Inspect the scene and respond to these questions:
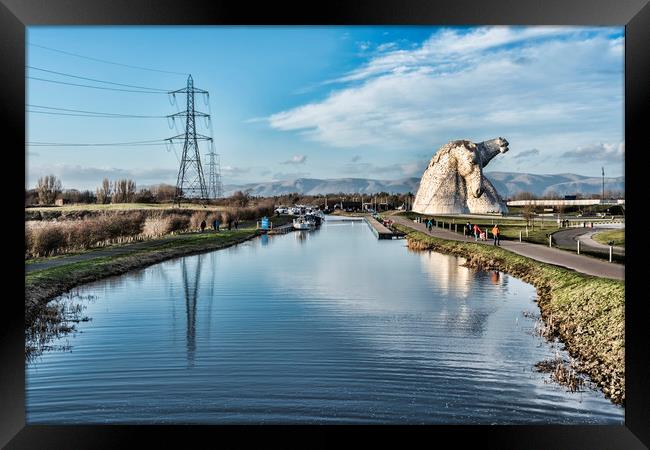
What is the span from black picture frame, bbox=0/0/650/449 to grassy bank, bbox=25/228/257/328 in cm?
643

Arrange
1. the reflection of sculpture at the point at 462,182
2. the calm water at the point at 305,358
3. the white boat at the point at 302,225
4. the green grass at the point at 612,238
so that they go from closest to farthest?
the calm water at the point at 305,358 → the green grass at the point at 612,238 → the white boat at the point at 302,225 → the reflection of sculpture at the point at 462,182

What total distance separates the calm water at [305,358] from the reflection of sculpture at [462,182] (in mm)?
52793

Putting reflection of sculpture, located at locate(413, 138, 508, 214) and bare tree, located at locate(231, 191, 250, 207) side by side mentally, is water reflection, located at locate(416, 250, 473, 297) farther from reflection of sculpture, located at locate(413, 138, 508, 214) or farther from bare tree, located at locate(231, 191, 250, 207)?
reflection of sculpture, located at locate(413, 138, 508, 214)

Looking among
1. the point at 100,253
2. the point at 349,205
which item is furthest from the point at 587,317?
the point at 349,205

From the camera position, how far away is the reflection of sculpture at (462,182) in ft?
225

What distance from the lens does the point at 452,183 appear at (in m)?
69.8

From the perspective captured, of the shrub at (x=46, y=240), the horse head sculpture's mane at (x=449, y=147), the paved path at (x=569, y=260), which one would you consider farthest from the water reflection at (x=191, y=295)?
the horse head sculpture's mane at (x=449, y=147)

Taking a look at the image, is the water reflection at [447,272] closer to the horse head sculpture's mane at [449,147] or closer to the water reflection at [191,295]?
the water reflection at [191,295]

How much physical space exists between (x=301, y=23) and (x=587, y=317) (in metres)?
7.45

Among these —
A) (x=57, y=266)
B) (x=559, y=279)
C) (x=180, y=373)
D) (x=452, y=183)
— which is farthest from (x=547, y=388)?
(x=452, y=183)

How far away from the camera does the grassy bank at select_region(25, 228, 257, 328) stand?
523 inches

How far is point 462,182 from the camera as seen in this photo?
2773 inches

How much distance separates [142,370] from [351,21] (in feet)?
17.9

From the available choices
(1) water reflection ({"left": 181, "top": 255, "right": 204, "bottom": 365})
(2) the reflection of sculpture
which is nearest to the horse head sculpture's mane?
(2) the reflection of sculpture
